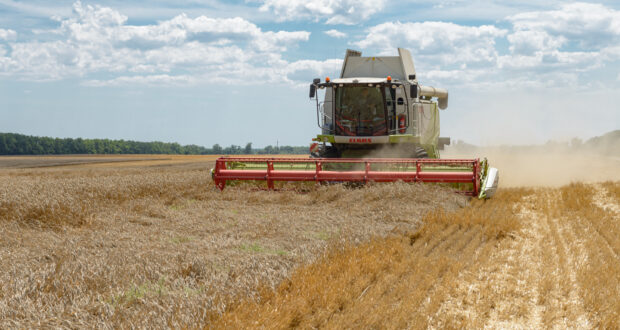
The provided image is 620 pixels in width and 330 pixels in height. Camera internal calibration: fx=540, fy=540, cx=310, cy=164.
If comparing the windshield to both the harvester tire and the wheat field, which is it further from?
the wheat field

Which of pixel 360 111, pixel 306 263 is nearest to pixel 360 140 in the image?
pixel 360 111

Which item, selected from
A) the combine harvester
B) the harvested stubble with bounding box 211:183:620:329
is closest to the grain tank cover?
the combine harvester

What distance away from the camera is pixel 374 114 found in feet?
41.5

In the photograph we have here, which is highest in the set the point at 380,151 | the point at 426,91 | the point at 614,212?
the point at 426,91

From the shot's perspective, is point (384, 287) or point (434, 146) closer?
point (384, 287)

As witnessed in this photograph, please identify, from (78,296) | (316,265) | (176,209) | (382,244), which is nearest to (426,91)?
(176,209)

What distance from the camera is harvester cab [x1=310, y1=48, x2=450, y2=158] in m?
12.4

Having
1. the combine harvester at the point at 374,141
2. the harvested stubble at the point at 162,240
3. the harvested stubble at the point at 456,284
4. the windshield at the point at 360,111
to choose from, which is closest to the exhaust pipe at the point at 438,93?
the combine harvester at the point at 374,141

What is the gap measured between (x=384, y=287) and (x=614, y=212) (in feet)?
19.8

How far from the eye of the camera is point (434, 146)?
13953 mm

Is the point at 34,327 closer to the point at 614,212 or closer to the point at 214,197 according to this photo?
the point at 214,197

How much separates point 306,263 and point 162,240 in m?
1.90

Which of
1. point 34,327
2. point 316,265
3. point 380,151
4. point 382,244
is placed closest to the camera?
point 34,327

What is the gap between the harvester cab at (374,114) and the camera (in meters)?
12.4
